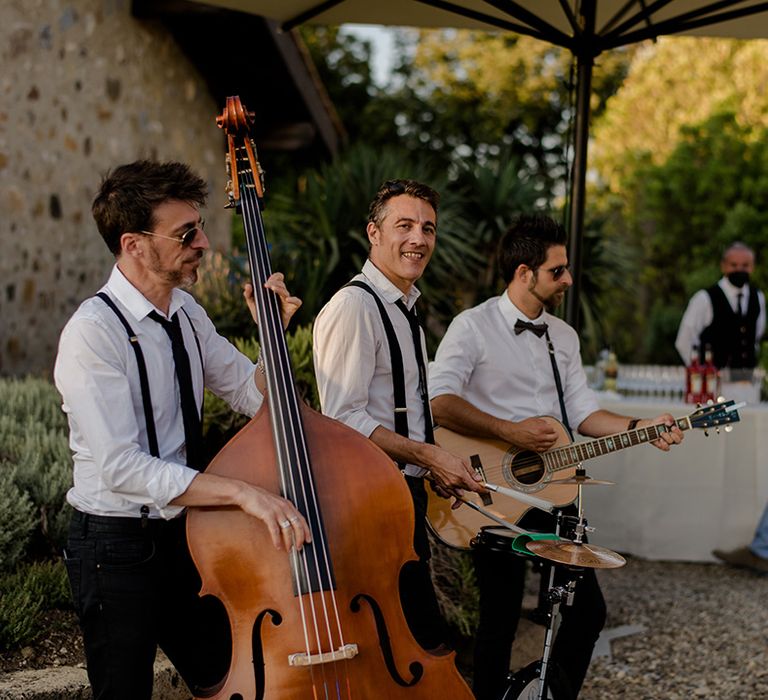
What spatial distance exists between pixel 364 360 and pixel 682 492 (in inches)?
170

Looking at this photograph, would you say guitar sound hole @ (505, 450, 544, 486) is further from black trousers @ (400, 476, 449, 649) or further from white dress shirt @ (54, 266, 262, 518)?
white dress shirt @ (54, 266, 262, 518)

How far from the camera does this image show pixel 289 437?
91.4 inches

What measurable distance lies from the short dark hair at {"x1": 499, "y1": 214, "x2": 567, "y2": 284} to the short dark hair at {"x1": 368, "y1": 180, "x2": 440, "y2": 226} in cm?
67

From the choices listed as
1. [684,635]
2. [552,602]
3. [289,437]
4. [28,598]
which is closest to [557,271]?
[552,602]

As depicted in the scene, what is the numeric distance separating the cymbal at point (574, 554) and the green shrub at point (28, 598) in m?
1.82

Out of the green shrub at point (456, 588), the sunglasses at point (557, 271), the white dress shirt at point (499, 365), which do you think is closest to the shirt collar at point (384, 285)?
the white dress shirt at point (499, 365)

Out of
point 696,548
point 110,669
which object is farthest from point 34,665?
point 696,548

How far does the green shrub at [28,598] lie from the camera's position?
3396 mm

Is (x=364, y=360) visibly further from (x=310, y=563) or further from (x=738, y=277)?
(x=738, y=277)

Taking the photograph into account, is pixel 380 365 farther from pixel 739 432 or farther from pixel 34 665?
pixel 739 432

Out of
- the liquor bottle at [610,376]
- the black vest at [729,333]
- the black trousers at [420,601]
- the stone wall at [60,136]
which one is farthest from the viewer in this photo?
the black vest at [729,333]

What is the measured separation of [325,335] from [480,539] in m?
0.76

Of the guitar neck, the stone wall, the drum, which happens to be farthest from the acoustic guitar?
the stone wall

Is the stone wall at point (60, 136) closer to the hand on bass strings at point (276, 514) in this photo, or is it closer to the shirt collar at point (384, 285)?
the shirt collar at point (384, 285)
